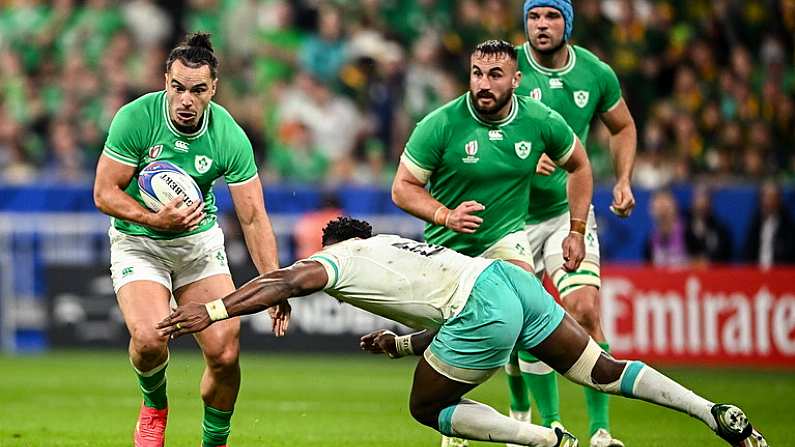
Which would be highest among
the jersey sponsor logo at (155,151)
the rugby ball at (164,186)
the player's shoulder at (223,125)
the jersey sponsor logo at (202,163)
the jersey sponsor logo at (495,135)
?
the player's shoulder at (223,125)

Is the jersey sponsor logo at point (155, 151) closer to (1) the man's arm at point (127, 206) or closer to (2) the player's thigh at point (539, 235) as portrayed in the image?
(1) the man's arm at point (127, 206)

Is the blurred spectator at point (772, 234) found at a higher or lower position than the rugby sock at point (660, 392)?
lower

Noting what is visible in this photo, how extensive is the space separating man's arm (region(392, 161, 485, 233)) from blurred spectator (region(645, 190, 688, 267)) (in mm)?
8984

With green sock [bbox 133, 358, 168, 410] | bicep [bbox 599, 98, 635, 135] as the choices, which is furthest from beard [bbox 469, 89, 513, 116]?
green sock [bbox 133, 358, 168, 410]

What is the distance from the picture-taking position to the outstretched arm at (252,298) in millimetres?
7645

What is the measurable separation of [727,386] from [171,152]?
8.59m

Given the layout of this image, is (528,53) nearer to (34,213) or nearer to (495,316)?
(495,316)

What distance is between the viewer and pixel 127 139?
8.84 meters

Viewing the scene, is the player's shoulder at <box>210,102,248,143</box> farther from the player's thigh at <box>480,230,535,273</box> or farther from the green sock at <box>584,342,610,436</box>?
the green sock at <box>584,342,610,436</box>

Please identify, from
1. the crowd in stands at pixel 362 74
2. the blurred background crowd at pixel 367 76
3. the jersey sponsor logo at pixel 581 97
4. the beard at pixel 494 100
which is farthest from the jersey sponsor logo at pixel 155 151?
the crowd in stands at pixel 362 74

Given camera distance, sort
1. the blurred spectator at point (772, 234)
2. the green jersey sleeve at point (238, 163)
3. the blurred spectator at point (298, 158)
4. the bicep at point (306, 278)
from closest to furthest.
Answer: the bicep at point (306, 278) → the green jersey sleeve at point (238, 163) → the blurred spectator at point (772, 234) → the blurred spectator at point (298, 158)

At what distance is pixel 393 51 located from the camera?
20.9m

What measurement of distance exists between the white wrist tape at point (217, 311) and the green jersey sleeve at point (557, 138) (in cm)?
279

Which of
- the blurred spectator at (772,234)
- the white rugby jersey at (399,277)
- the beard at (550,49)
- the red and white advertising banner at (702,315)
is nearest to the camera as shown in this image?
the white rugby jersey at (399,277)
